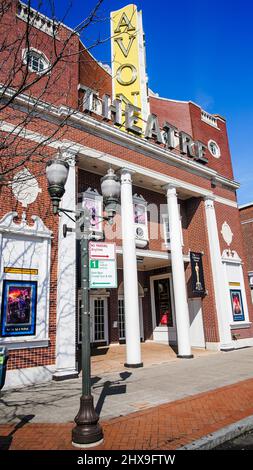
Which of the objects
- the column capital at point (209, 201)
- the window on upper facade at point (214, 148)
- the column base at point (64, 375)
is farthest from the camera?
the window on upper facade at point (214, 148)

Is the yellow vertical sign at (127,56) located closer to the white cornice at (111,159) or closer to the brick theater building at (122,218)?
the brick theater building at (122,218)

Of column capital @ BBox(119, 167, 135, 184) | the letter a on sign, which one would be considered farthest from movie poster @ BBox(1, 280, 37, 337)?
the letter a on sign

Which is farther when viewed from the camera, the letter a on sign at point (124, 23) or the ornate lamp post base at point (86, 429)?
the letter a on sign at point (124, 23)

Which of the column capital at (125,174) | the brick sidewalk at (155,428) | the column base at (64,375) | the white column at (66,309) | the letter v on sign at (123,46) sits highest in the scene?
the letter v on sign at (123,46)

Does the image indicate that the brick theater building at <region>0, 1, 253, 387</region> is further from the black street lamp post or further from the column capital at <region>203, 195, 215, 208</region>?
the black street lamp post

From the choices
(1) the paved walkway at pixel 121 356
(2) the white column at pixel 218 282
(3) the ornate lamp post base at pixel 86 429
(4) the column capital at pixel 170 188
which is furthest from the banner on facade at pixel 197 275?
(3) the ornate lamp post base at pixel 86 429

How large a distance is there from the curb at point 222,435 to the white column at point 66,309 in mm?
5390

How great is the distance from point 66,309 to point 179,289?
16.9 ft

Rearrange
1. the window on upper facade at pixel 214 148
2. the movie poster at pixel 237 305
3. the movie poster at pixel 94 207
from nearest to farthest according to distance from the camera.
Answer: the movie poster at pixel 94 207, the movie poster at pixel 237 305, the window on upper facade at pixel 214 148

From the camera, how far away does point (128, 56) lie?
49.0 feet

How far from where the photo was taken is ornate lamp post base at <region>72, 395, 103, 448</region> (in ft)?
13.8

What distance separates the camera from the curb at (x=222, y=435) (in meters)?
4.14
